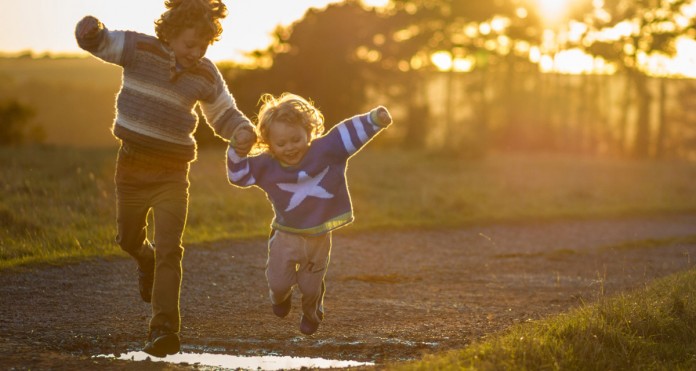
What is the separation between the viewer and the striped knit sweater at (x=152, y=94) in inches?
224

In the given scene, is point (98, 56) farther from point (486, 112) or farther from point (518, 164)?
point (486, 112)

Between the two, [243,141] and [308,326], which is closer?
[243,141]

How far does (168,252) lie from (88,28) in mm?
1278

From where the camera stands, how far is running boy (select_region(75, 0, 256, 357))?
5.63m

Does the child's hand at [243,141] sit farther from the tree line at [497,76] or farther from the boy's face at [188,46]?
the tree line at [497,76]

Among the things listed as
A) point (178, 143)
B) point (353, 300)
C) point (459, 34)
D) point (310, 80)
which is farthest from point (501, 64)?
point (178, 143)

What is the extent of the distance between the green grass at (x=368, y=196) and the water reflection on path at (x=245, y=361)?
11.1 ft

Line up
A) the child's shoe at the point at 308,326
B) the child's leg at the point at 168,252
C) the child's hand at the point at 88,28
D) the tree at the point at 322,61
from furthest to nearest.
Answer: the tree at the point at 322,61 < the child's shoe at the point at 308,326 < the child's leg at the point at 168,252 < the child's hand at the point at 88,28

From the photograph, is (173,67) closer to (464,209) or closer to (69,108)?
(464,209)

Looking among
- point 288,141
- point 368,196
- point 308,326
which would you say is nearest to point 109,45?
point 288,141

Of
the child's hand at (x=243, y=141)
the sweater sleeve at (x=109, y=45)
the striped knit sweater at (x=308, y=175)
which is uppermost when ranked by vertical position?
the sweater sleeve at (x=109, y=45)

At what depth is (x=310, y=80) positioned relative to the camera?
1124 inches

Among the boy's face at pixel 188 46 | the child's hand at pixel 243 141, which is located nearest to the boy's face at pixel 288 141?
the child's hand at pixel 243 141

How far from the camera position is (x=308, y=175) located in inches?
222
